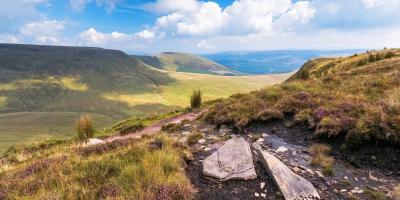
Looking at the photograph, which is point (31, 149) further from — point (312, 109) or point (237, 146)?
point (312, 109)

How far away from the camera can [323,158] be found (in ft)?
29.8

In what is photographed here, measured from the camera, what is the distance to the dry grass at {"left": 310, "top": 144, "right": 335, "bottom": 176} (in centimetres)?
845

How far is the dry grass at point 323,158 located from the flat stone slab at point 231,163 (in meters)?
2.06

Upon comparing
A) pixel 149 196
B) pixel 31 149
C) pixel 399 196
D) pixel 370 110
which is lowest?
pixel 31 149

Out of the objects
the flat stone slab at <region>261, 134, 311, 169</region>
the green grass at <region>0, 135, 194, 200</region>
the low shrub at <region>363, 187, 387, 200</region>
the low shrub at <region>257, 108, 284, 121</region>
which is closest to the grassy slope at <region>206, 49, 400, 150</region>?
the low shrub at <region>257, 108, 284, 121</region>

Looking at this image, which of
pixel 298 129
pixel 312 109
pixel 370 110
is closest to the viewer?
pixel 370 110

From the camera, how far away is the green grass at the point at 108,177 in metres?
6.41

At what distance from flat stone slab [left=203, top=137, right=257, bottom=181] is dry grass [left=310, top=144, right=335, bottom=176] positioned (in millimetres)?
2059

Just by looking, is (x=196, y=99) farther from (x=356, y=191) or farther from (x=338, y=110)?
(x=356, y=191)

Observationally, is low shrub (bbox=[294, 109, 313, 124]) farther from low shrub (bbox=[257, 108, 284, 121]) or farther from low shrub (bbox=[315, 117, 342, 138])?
low shrub (bbox=[315, 117, 342, 138])

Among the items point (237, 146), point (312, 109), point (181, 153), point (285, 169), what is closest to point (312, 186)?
point (285, 169)

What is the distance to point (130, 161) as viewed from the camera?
7.96m

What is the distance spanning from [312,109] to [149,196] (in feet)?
30.6

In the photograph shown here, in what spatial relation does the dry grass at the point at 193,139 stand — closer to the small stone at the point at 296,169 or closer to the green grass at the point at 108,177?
the green grass at the point at 108,177
